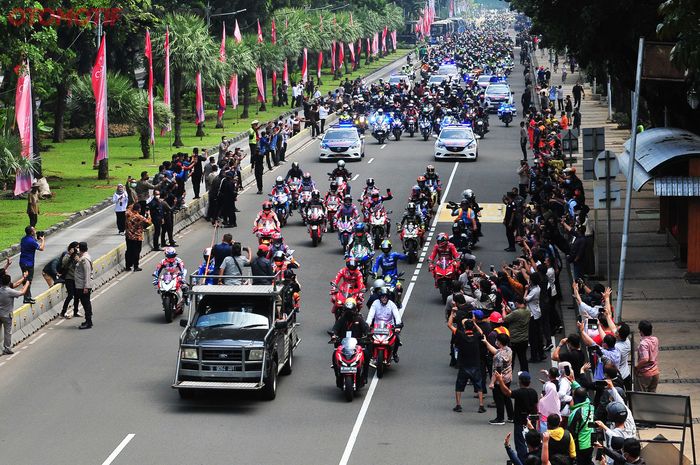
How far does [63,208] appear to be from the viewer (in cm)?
4256

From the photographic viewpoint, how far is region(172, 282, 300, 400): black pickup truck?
21203 mm

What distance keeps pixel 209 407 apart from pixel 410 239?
524 inches

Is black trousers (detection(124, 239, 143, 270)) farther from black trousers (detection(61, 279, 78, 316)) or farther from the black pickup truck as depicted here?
the black pickup truck

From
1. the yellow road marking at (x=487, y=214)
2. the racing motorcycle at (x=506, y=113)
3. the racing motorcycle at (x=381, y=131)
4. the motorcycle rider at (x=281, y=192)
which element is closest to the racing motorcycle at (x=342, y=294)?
the motorcycle rider at (x=281, y=192)

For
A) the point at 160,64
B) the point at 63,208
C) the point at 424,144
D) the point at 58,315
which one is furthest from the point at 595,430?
the point at 160,64

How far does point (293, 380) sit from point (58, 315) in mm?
7079

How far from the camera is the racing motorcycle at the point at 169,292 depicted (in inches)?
1078

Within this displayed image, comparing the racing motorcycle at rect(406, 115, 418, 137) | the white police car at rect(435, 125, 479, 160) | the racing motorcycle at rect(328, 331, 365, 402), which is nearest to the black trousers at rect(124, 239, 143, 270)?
the racing motorcycle at rect(328, 331, 365, 402)

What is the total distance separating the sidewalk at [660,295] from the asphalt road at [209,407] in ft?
11.2

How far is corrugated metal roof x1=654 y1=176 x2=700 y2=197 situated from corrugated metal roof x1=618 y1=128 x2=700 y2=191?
18.1 inches

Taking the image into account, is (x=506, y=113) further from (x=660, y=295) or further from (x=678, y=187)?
(x=678, y=187)

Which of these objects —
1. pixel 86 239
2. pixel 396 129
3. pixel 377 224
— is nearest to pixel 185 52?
pixel 396 129

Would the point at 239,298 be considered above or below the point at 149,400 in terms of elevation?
above

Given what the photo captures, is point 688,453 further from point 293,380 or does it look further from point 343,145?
point 343,145
